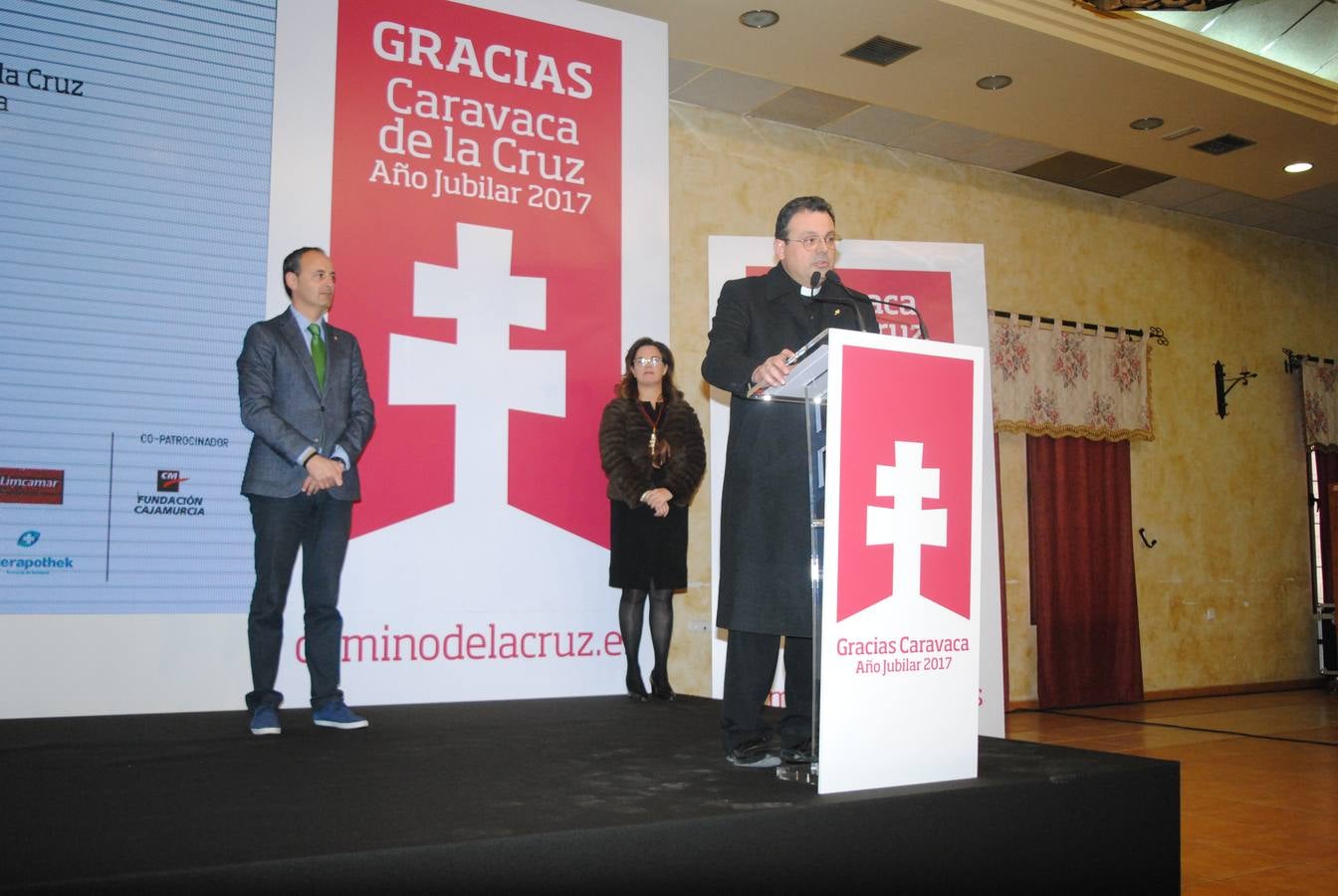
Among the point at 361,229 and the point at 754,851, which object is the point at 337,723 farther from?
the point at 361,229

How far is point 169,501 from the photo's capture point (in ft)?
12.0

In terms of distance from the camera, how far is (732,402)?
2477 millimetres

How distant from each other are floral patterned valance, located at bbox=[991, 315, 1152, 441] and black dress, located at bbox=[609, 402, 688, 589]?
304 centimetres

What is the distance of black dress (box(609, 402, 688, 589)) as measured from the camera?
4.12 m

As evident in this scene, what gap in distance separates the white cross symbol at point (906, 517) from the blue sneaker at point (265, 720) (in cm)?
182

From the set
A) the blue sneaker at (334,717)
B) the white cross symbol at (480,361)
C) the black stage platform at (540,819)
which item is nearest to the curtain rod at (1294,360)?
the white cross symbol at (480,361)

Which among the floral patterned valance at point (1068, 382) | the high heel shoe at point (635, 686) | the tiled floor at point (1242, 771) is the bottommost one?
the tiled floor at point (1242, 771)

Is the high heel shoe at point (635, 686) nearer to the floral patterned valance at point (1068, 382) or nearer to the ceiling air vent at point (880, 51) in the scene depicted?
the ceiling air vent at point (880, 51)

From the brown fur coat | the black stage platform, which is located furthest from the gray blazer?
the brown fur coat

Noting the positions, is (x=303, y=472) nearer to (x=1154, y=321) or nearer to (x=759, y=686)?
(x=759, y=686)

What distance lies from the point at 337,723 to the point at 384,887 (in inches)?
63.0

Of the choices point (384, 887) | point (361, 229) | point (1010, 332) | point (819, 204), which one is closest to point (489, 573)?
point (361, 229)

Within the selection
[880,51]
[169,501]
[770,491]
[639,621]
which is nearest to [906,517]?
[770,491]

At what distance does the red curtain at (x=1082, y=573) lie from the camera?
261 inches
